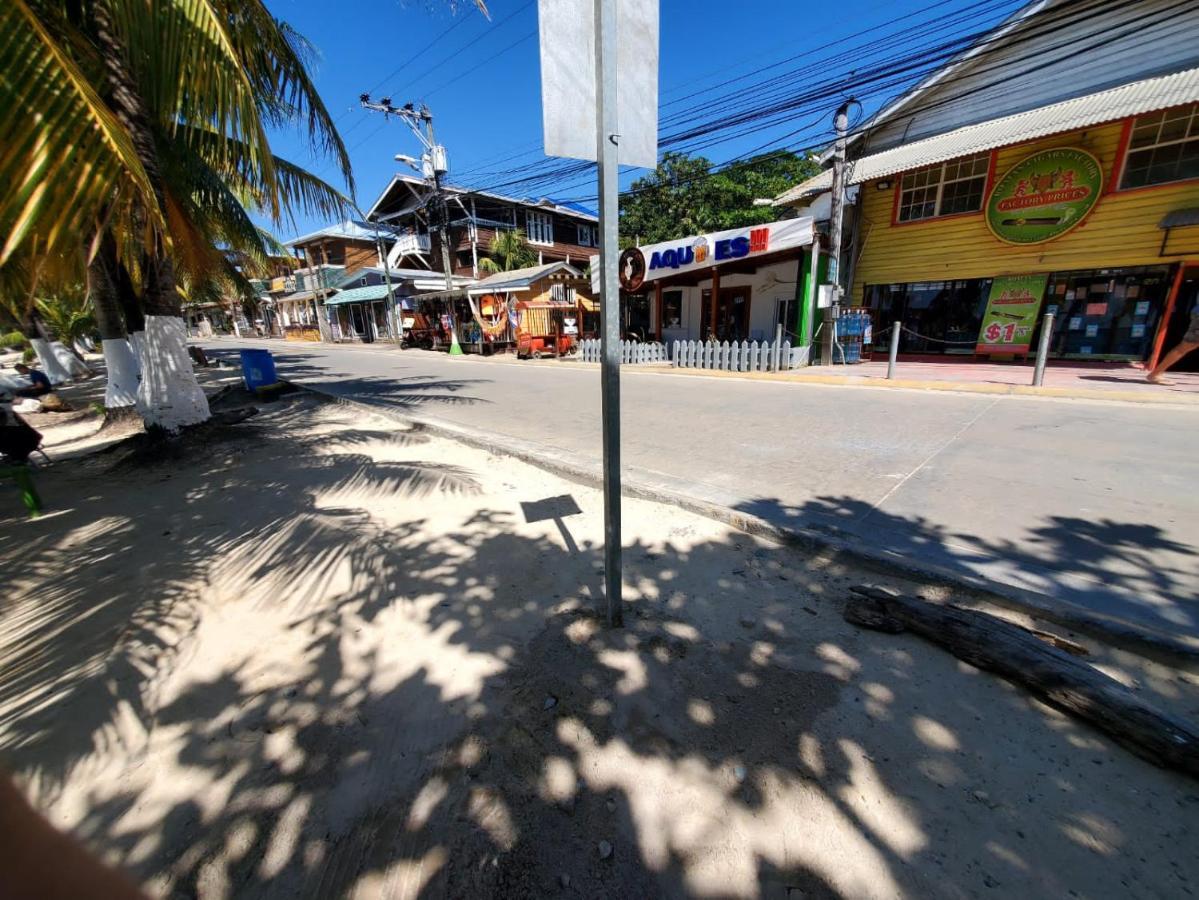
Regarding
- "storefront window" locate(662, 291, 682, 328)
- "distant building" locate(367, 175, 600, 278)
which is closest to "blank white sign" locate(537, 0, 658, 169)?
"storefront window" locate(662, 291, 682, 328)

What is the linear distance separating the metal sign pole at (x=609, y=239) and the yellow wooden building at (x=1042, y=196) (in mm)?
11163

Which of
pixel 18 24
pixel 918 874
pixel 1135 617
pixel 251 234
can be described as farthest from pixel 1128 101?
pixel 251 234

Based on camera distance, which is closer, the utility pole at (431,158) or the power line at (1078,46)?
the power line at (1078,46)

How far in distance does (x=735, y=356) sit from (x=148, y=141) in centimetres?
1137

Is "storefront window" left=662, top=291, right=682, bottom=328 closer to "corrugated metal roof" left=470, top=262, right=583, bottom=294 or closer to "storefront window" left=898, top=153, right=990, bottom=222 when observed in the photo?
"corrugated metal roof" left=470, top=262, right=583, bottom=294

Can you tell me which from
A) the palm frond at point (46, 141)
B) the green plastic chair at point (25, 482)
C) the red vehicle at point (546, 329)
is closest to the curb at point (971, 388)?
the red vehicle at point (546, 329)

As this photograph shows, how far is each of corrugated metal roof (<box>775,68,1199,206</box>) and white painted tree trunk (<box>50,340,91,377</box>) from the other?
2398cm

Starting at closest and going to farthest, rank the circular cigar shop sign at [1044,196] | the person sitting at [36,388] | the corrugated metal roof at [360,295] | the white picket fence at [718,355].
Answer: the person sitting at [36,388] → the circular cigar shop sign at [1044,196] → the white picket fence at [718,355] → the corrugated metal roof at [360,295]

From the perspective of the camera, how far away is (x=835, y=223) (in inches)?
475

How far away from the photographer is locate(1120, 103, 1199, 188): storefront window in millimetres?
9562

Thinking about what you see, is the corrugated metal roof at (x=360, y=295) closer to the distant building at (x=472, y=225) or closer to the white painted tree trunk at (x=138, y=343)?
the distant building at (x=472, y=225)

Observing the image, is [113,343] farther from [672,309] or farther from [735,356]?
[672,309]

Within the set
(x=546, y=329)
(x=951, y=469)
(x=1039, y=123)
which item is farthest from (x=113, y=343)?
(x=1039, y=123)

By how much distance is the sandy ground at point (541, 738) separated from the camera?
1458mm
